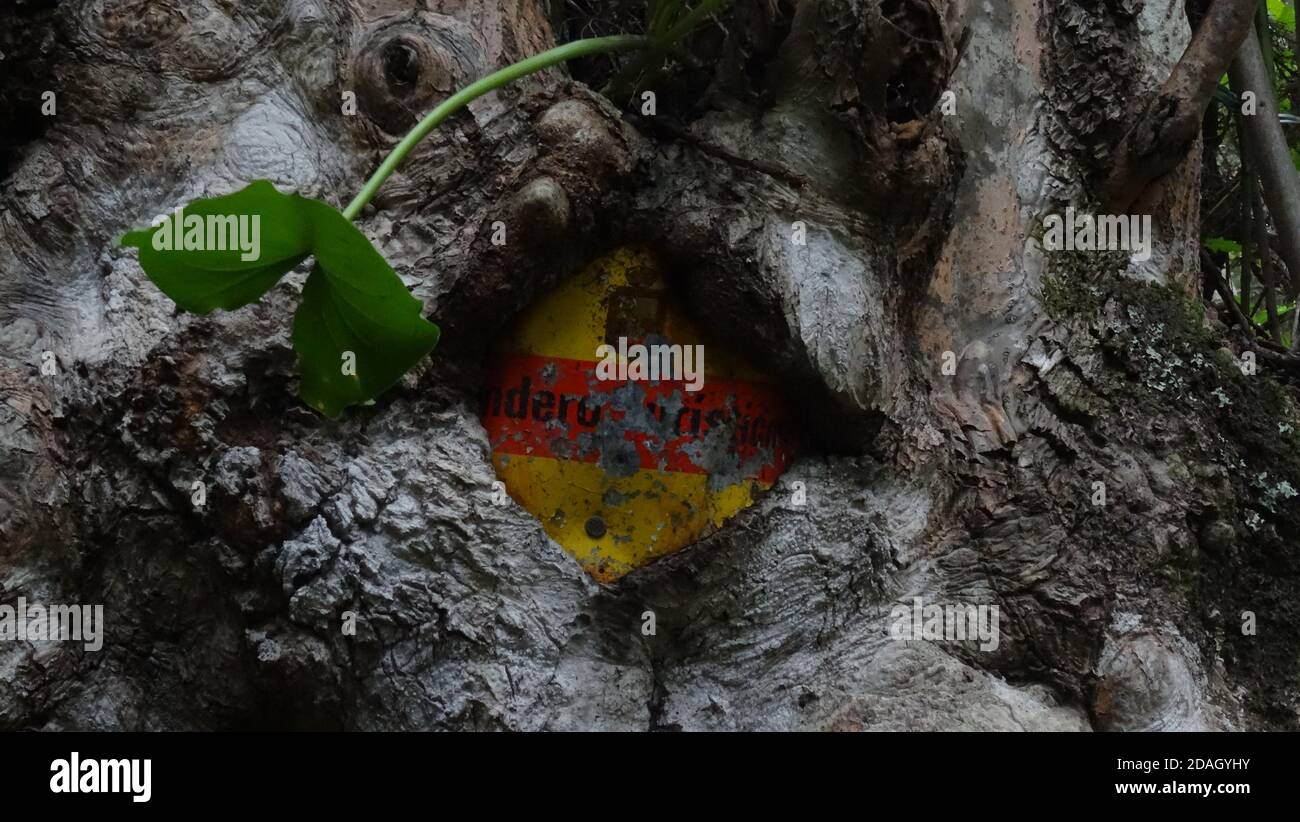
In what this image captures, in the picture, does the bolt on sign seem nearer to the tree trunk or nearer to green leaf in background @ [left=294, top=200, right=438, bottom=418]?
the tree trunk

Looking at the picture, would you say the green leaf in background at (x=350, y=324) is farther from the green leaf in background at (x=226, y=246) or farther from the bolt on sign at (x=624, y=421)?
the bolt on sign at (x=624, y=421)

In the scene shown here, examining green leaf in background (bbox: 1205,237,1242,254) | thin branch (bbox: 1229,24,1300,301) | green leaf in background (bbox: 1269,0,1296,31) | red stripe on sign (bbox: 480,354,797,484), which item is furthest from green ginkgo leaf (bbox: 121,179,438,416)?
green leaf in background (bbox: 1269,0,1296,31)

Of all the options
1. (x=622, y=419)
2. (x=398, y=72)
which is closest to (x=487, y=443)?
(x=622, y=419)

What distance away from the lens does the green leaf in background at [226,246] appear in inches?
35.4

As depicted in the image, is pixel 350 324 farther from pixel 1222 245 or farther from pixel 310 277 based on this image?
pixel 1222 245

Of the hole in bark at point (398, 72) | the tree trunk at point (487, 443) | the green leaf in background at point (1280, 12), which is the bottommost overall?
the tree trunk at point (487, 443)

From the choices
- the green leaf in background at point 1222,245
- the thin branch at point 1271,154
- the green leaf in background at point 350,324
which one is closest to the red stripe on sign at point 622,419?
the green leaf in background at point 350,324

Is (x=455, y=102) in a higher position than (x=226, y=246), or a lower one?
higher

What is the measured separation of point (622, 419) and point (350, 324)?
0.34 meters

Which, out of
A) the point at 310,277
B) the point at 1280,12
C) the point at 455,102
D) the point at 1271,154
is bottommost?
the point at 310,277

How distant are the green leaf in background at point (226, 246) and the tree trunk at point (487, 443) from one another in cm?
14

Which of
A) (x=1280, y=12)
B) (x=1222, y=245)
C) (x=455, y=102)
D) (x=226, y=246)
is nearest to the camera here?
(x=226, y=246)

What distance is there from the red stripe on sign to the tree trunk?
0.15 feet

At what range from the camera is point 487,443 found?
1.18m
